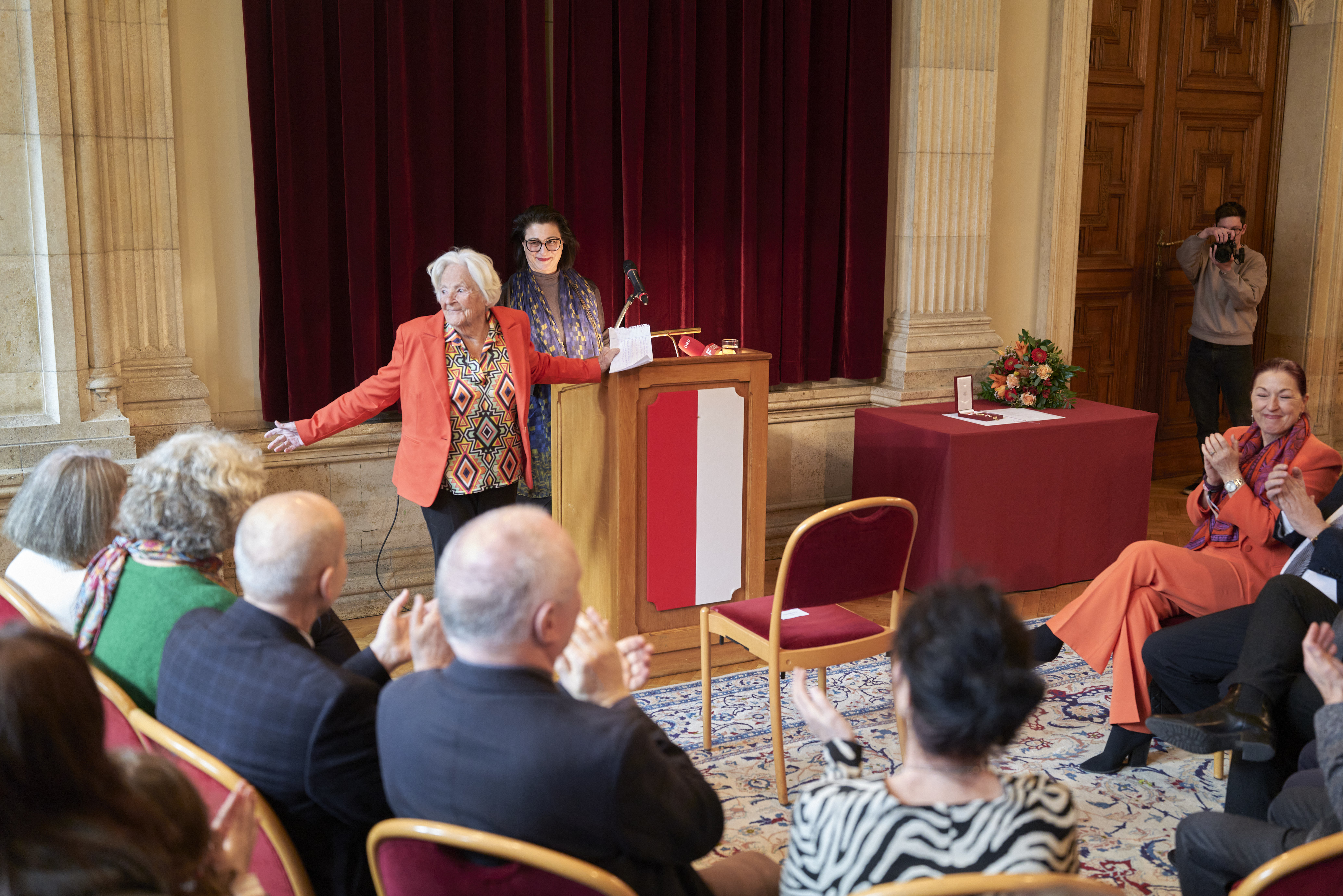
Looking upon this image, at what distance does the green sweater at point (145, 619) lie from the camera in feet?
7.16

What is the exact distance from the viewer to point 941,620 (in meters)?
1.68

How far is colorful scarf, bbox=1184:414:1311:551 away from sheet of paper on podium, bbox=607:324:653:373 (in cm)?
180

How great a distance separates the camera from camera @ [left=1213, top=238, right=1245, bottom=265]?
22.5 feet

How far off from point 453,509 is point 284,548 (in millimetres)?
2055

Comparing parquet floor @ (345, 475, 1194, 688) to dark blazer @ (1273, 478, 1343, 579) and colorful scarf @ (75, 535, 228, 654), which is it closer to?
dark blazer @ (1273, 478, 1343, 579)

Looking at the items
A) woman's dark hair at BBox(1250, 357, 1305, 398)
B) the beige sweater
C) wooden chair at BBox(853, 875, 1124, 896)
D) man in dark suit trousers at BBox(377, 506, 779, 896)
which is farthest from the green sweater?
the beige sweater

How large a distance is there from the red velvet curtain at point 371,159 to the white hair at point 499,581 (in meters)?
3.33

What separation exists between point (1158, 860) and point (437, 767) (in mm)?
2190

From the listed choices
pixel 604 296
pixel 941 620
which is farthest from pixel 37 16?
pixel 941 620

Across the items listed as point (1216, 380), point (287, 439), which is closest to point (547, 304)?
point (287, 439)

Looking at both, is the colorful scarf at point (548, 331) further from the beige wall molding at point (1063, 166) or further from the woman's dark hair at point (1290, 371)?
the beige wall molding at point (1063, 166)

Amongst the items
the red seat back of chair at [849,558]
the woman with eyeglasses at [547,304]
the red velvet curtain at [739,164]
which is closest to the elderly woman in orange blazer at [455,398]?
the woman with eyeglasses at [547,304]

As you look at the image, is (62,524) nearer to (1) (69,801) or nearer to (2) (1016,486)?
(1) (69,801)

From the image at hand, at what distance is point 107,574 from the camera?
2250 millimetres
